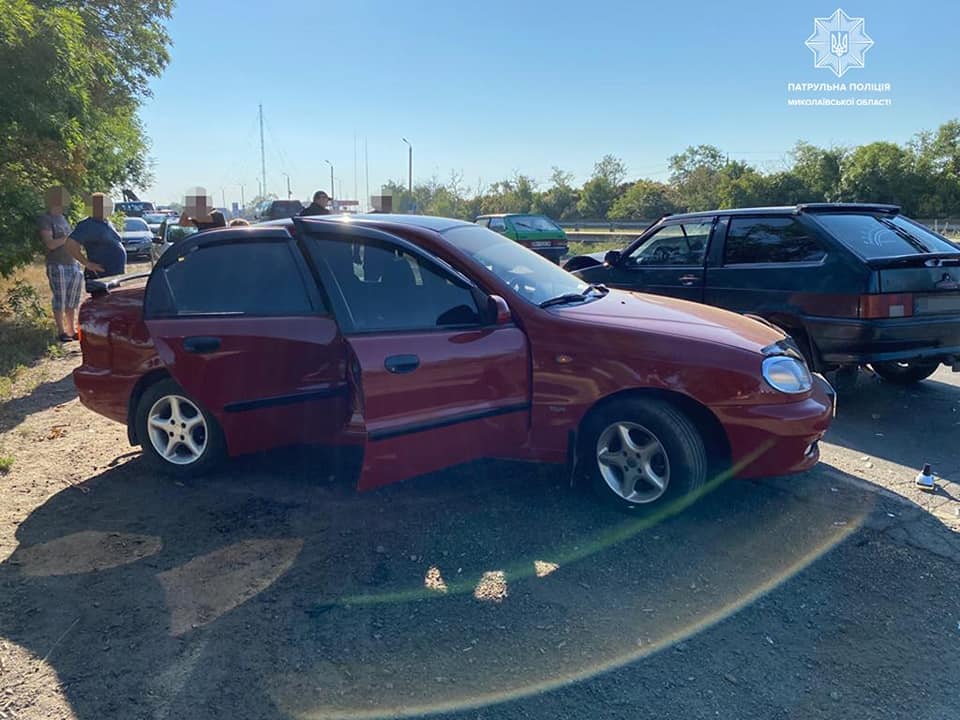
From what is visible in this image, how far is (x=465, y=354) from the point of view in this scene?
3570 mm

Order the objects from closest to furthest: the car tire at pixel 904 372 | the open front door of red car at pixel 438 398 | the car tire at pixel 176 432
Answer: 1. the open front door of red car at pixel 438 398
2. the car tire at pixel 176 432
3. the car tire at pixel 904 372

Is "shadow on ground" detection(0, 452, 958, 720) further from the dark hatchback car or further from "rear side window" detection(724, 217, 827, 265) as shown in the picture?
"rear side window" detection(724, 217, 827, 265)

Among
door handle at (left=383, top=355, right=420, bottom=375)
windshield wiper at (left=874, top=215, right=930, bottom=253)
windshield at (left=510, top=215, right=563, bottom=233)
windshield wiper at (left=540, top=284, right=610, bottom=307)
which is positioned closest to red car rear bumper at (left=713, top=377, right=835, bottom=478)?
windshield wiper at (left=540, top=284, right=610, bottom=307)

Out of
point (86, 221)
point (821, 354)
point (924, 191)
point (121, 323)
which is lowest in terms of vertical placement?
point (821, 354)

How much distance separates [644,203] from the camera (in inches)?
1854

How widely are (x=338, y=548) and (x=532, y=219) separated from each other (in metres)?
16.7

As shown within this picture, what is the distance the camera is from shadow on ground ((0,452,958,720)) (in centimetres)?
246

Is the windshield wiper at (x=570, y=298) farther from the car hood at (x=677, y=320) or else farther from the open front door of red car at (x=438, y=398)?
the open front door of red car at (x=438, y=398)

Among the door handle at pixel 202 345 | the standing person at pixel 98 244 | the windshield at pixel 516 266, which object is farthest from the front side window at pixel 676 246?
the standing person at pixel 98 244

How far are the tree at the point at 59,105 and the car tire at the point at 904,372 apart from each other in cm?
882

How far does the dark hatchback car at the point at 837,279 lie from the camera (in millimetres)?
5125

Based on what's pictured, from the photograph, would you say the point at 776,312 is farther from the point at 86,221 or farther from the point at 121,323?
the point at 86,221

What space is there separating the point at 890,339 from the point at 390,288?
391cm

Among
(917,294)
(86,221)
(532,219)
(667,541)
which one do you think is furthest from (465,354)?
(532,219)
